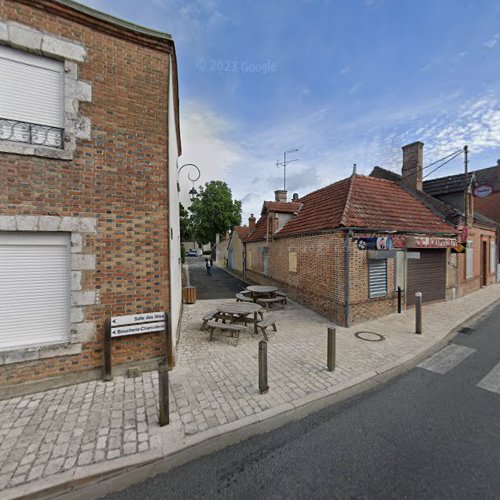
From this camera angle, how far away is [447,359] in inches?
225

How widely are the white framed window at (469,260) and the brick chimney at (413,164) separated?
4157mm

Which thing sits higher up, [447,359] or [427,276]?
[427,276]

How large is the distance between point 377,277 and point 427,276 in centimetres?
366

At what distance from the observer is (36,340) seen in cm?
421

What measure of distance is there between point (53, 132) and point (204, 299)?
29.7 ft

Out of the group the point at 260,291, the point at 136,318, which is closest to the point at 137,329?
the point at 136,318

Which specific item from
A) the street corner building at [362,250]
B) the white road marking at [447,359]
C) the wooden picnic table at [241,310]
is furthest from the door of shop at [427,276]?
the wooden picnic table at [241,310]

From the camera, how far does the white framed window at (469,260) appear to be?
→ 44.2ft

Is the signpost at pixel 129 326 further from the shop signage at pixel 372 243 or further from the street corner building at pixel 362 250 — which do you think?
the shop signage at pixel 372 243

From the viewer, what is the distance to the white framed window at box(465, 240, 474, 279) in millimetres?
13459

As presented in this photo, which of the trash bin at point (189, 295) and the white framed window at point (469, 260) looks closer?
the trash bin at point (189, 295)

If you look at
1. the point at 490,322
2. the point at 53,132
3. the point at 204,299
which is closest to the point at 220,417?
the point at 53,132

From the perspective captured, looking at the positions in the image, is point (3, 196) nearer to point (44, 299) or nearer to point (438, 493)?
point (44, 299)

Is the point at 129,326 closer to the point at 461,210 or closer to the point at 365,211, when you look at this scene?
the point at 365,211
